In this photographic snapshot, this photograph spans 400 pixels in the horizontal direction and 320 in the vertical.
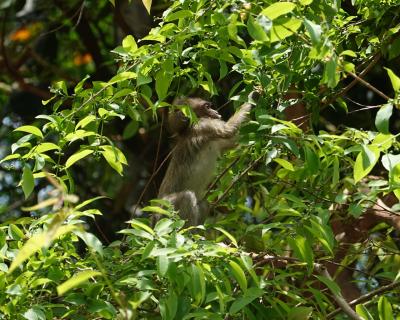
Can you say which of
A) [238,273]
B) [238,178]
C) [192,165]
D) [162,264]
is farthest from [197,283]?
[192,165]

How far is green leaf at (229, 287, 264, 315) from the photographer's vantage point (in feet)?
12.0

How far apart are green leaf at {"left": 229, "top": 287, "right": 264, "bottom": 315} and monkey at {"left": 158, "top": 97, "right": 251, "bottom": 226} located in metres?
3.30

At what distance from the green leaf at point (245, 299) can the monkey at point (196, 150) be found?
3.30 m

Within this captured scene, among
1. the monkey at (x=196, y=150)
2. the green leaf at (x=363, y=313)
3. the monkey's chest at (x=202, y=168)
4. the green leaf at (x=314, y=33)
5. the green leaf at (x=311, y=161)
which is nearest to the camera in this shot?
Result: the green leaf at (x=314, y=33)

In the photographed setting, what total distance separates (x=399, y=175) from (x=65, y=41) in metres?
6.23

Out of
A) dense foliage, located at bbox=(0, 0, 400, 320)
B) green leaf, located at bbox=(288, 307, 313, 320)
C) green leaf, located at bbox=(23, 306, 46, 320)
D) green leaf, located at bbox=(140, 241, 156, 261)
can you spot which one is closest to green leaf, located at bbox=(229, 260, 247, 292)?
dense foliage, located at bbox=(0, 0, 400, 320)

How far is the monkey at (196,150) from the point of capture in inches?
283

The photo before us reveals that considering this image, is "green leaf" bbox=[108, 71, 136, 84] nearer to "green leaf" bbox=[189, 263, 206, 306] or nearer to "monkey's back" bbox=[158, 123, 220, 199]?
"green leaf" bbox=[189, 263, 206, 306]

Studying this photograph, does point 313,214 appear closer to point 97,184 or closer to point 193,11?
point 193,11

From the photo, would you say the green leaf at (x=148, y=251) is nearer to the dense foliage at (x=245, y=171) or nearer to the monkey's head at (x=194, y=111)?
the dense foliage at (x=245, y=171)

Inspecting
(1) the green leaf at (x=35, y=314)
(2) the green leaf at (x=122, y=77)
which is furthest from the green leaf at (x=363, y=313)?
(2) the green leaf at (x=122, y=77)

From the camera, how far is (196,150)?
7523 millimetres

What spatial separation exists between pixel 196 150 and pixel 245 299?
3890mm

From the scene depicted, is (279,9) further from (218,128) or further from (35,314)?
(218,128)
